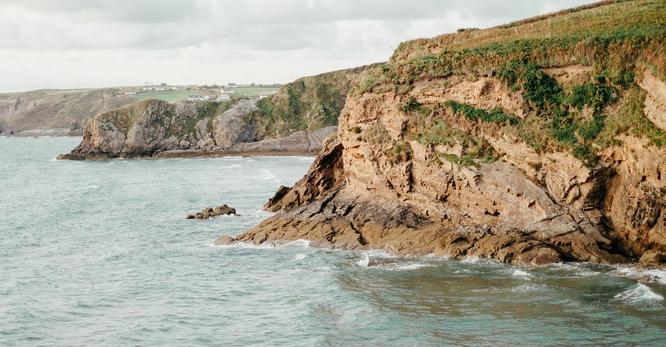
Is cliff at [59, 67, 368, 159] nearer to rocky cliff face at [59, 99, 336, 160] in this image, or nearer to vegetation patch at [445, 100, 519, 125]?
rocky cliff face at [59, 99, 336, 160]

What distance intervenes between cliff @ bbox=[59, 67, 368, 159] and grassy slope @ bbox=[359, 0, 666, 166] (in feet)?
232

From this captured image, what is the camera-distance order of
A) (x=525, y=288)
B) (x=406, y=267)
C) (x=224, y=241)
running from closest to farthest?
(x=525, y=288)
(x=406, y=267)
(x=224, y=241)

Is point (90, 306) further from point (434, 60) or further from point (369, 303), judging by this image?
point (434, 60)

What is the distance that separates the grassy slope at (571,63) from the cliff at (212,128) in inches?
2786

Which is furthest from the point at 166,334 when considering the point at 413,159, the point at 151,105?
the point at 151,105

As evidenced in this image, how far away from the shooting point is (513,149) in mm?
39969

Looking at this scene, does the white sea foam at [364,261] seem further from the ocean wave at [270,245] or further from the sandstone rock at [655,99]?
the sandstone rock at [655,99]

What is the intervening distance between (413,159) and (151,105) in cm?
8744

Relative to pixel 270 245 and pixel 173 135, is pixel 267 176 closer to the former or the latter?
pixel 270 245

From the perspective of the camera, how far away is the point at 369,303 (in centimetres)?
3200

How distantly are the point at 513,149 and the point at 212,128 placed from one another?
85.9 metres

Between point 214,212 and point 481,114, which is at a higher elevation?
point 481,114

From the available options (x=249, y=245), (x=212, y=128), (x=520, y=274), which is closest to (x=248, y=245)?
(x=249, y=245)

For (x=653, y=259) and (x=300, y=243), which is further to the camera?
(x=300, y=243)
